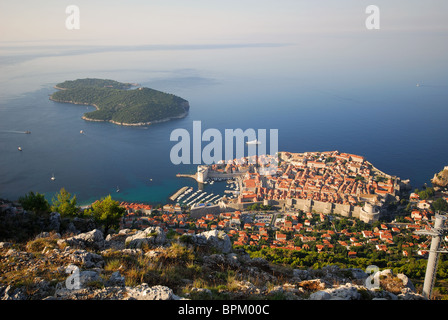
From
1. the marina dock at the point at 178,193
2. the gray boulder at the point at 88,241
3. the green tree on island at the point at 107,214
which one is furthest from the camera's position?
the marina dock at the point at 178,193

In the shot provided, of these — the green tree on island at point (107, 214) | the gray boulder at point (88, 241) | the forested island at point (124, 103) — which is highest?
the forested island at point (124, 103)

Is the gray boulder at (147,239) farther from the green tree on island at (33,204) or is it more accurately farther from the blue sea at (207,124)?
the blue sea at (207,124)

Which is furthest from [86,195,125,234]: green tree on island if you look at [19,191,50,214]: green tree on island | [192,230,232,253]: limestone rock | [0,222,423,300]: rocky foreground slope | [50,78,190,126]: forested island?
[50,78,190,126]: forested island

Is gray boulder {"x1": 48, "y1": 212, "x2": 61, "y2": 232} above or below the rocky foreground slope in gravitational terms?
below

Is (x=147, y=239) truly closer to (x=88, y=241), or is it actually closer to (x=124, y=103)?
(x=88, y=241)

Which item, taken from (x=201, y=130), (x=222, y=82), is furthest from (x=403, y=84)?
(x=201, y=130)

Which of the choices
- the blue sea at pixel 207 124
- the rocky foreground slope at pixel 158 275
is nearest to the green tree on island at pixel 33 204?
the rocky foreground slope at pixel 158 275

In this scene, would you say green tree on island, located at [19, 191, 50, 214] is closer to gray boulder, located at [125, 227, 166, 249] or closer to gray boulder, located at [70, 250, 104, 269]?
gray boulder, located at [125, 227, 166, 249]
